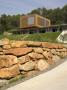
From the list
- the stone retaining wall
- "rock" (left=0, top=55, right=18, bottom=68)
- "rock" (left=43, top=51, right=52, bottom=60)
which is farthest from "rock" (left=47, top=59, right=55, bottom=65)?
"rock" (left=0, top=55, right=18, bottom=68)

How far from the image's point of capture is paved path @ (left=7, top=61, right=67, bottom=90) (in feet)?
23.6

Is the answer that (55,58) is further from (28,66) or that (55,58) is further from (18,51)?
(18,51)

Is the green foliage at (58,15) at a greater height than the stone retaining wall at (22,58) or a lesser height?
greater

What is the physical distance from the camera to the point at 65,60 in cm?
1082

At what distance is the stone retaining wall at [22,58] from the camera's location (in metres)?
8.33

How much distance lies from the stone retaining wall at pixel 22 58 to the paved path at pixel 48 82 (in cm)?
46

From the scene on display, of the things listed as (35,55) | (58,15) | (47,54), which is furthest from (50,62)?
(58,15)

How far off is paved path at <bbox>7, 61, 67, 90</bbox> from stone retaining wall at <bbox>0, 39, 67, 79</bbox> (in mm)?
465

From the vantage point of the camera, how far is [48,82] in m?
7.73

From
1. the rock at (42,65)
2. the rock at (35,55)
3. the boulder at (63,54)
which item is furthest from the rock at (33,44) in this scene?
the boulder at (63,54)

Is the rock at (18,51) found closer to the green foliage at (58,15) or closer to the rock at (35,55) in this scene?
the rock at (35,55)

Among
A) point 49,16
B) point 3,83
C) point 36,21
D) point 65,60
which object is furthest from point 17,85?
point 49,16

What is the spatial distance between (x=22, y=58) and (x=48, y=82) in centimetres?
135

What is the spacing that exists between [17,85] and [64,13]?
303 ft
